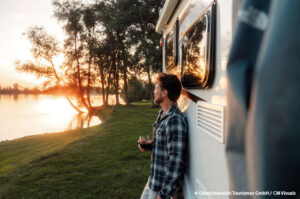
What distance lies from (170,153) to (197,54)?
3.23 feet

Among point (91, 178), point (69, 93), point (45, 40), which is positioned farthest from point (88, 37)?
point (91, 178)

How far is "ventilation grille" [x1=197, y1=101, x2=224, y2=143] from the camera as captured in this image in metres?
1.22

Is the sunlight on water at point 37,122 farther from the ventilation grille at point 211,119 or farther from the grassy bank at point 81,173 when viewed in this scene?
the ventilation grille at point 211,119

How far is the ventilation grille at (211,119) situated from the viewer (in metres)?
1.22

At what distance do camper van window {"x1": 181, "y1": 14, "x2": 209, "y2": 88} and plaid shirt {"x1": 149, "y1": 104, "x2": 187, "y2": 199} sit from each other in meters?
0.43

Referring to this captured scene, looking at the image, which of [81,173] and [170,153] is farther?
[81,173]

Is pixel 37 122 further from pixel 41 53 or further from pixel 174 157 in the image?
pixel 174 157

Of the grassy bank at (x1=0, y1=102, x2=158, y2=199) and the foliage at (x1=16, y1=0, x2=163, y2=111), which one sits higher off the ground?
the foliage at (x1=16, y1=0, x2=163, y2=111)

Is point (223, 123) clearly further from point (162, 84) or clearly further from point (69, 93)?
point (69, 93)

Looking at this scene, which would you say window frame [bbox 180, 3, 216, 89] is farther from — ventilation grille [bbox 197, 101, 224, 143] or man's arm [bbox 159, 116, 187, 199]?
man's arm [bbox 159, 116, 187, 199]

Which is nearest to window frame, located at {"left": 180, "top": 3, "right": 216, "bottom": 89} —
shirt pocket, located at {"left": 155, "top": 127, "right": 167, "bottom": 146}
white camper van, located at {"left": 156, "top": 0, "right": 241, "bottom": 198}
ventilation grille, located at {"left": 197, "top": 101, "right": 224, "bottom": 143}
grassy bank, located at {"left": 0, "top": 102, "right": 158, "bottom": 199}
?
white camper van, located at {"left": 156, "top": 0, "right": 241, "bottom": 198}

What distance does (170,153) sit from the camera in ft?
6.64

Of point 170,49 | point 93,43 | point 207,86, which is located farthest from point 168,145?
point 93,43

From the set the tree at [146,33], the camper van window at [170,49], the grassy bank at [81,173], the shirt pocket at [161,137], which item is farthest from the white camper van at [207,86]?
the tree at [146,33]
